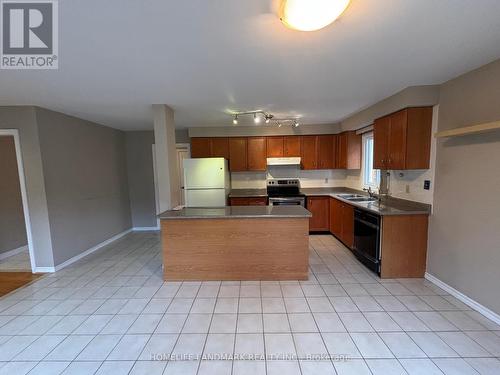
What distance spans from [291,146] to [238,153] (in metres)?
1.14

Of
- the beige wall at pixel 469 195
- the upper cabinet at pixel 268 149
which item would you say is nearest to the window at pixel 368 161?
the upper cabinet at pixel 268 149

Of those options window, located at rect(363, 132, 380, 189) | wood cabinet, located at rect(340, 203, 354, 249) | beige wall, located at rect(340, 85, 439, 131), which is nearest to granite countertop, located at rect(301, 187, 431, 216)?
wood cabinet, located at rect(340, 203, 354, 249)

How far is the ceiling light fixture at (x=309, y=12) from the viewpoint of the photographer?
44.9 inches

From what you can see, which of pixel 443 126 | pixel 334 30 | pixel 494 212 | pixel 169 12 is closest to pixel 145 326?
pixel 169 12

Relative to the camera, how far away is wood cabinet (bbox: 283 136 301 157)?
15.9 feet

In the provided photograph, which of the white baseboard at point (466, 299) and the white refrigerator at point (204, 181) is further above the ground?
the white refrigerator at point (204, 181)

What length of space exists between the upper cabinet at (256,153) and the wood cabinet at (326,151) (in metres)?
1.18

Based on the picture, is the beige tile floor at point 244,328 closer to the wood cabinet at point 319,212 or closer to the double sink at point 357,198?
the double sink at point 357,198

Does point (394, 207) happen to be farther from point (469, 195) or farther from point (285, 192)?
point (285, 192)

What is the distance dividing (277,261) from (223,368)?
4.58ft

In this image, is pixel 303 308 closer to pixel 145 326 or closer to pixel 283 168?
pixel 145 326

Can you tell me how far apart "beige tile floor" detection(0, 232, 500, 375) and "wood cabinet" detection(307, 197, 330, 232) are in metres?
1.66

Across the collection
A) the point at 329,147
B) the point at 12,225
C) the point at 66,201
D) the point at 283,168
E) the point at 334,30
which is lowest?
the point at 12,225

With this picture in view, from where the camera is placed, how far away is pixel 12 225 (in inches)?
158
